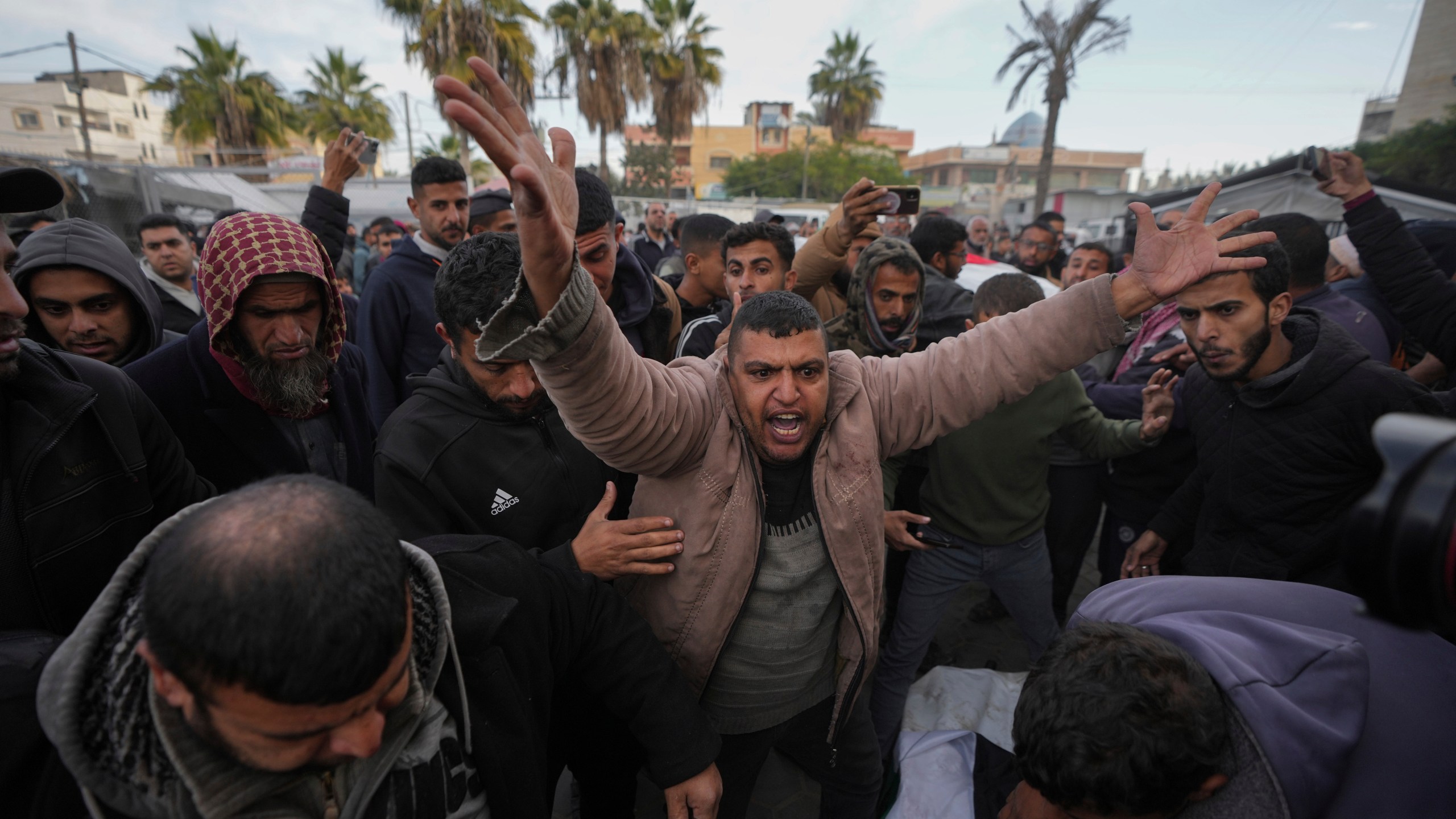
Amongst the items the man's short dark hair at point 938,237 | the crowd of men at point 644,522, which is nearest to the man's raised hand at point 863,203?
the crowd of men at point 644,522

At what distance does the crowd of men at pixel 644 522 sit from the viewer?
3.17 ft

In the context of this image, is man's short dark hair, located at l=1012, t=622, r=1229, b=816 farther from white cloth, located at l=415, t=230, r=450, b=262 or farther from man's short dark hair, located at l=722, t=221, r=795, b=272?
white cloth, located at l=415, t=230, r=450, b=262

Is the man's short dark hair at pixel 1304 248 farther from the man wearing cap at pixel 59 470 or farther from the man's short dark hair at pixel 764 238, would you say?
the man wearing cap at pixel 59 470

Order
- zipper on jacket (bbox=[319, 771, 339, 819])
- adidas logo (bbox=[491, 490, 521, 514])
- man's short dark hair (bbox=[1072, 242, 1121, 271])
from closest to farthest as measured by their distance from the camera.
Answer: zipper on jacket (bbox=[319, 771, 339, 819]) < adidas logo (bbox=[491, 490, 521, 514]) < man's short dark hair (bbox=[1072, 242, 1121, 271])

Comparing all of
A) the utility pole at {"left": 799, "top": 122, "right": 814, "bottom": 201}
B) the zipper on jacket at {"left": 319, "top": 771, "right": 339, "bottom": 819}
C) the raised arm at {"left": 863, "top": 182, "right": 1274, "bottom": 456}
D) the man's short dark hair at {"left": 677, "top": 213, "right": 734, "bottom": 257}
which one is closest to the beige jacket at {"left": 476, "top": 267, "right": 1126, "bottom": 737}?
the raised arm at {"left": 863, "top": 182, "right": 1274, "bottom": 456}

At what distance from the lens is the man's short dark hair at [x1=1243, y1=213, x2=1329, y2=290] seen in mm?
2918

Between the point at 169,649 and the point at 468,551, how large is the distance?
630mm

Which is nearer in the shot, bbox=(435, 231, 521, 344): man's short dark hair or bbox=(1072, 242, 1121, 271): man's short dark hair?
bbox=(435, 231, 521, 344): man's short dark hair

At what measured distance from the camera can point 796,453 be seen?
1850 mm

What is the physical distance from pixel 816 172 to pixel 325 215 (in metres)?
42.6

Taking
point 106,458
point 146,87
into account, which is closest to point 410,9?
point 146,87

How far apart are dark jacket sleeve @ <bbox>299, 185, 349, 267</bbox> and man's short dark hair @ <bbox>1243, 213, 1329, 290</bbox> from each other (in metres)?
4.43

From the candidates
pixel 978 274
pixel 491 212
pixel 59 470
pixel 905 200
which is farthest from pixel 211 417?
pixel 978 274

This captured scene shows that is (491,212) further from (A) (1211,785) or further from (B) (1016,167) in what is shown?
(B) (1016,167)
